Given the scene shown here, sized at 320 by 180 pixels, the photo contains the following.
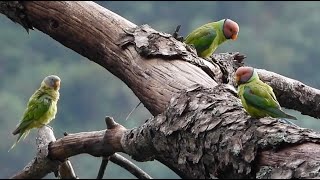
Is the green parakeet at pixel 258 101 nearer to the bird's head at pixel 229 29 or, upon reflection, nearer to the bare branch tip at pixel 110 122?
the bare branch tip at pixel 110 122

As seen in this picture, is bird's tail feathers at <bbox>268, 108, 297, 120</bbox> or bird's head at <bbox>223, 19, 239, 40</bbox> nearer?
bird's tail feathers at <bbox>268, 108, 297, 120</bbox>

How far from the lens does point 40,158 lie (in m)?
2.12

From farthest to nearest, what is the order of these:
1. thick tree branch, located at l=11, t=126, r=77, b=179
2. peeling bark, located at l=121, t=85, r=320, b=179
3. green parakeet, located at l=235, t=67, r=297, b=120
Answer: thick tree branch, located at l=11, t=126, r=77, b=179
green parakeet, located at l=235, t=67, r=297, b=120
peeling bark, located at l=121, t=85, r=320, b=179

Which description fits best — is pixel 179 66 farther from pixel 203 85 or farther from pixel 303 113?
pixel 303 113

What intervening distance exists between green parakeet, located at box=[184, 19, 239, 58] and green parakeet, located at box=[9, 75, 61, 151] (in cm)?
47

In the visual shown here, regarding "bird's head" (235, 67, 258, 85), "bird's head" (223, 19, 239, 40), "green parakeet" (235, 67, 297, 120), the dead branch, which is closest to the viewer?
Answer: "green parakeet" (235, 67, 297, 120)

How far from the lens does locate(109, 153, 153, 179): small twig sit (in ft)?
6.53

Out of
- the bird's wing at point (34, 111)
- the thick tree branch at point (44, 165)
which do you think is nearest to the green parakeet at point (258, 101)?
the thick tree branch at point (44, 165)

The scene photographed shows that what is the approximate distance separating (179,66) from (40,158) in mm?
451

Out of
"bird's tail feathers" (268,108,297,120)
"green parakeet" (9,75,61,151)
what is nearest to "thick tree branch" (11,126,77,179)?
"green parakeet" (9,75,61,151)

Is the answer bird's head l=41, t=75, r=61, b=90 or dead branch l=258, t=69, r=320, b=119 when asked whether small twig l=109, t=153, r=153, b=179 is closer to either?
bird's head l=41, t=75, r=61, b=90

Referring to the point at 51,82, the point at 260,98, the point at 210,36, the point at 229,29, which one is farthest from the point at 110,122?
the point at 229,29

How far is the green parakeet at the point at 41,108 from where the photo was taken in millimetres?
2520

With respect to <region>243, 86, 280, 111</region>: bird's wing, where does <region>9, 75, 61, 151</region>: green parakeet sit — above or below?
above
